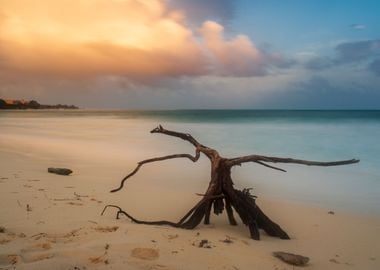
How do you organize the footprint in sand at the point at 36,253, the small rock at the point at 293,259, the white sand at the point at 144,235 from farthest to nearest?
the small rock at the point at 293,259, the white sand at the point at 144,235, the footprint in sand at the point at 36,253

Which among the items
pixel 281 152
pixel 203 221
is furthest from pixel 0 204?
pixel 281 152

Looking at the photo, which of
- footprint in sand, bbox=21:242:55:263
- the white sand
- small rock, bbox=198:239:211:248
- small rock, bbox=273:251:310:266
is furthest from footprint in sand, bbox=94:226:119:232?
small rock, bbox=273:251:310:266

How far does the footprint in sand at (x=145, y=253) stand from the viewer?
2910 millimetres

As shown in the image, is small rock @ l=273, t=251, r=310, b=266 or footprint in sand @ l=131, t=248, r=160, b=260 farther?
small rock @ l=273, t=251, r=310, b=266

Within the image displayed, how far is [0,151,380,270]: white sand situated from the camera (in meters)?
2.84

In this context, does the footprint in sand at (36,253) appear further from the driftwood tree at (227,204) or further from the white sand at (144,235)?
the driftwood tree at (227,204)

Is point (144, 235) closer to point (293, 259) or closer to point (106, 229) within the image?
point (106, 229)

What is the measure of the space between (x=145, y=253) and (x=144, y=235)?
18.0 inches

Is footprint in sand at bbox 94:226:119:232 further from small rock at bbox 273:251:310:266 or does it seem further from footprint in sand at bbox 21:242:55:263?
small rock at bbox 273:251:310:266

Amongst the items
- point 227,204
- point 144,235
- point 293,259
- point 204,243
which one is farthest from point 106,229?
point 293,259

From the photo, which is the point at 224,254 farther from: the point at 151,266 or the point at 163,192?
the point at 163,192

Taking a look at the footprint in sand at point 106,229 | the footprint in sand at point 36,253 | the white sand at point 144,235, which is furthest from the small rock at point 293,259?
the footprint in sand at point 36,253

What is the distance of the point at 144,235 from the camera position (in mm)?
3428

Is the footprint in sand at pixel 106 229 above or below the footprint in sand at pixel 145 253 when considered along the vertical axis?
below
